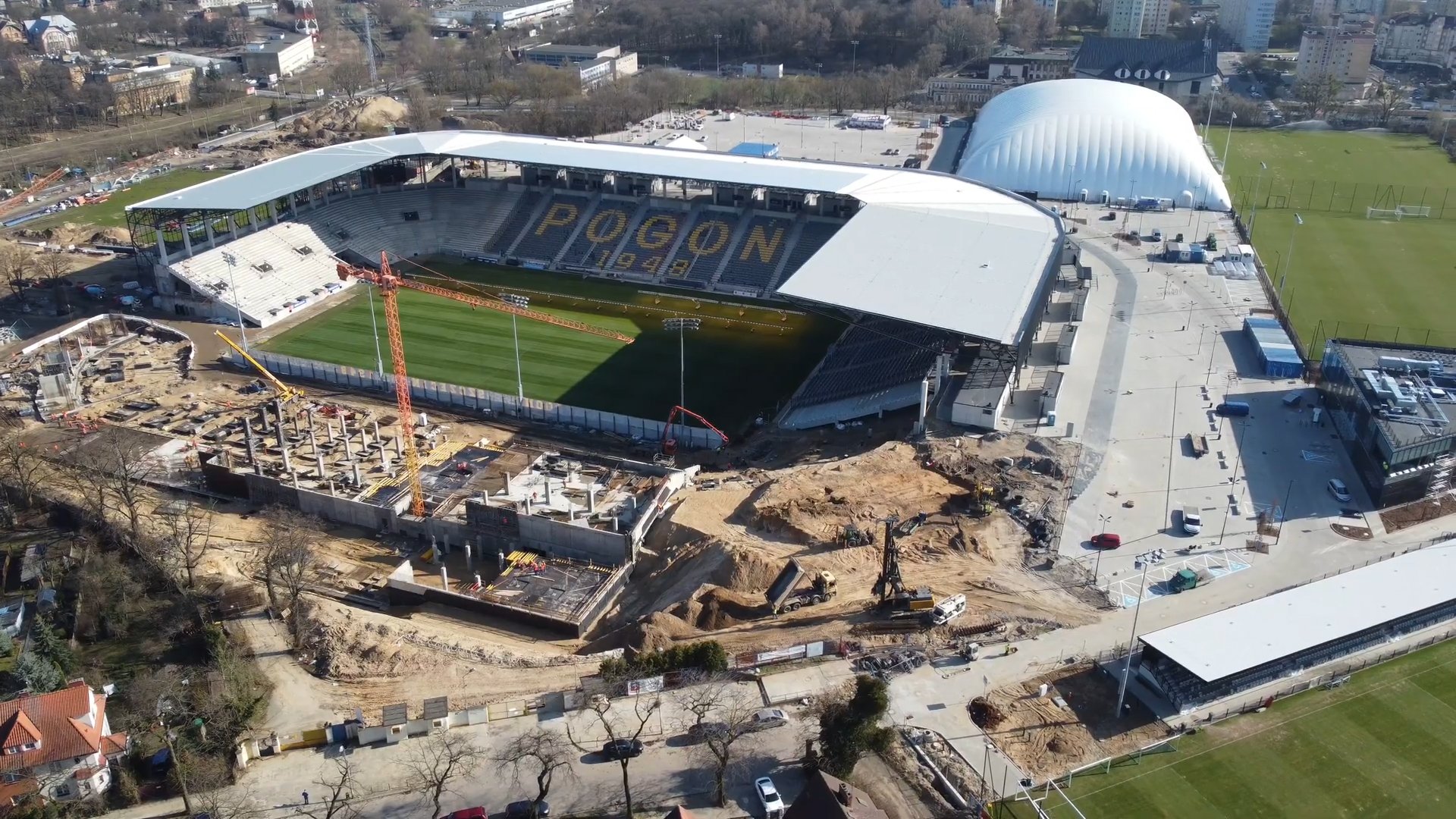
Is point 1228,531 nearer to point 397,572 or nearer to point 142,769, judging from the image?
point 397,572

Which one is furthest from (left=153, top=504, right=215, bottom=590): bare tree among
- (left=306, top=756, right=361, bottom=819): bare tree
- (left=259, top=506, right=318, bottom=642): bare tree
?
(left=306, top=756, right=361, bottom=819): bare tree

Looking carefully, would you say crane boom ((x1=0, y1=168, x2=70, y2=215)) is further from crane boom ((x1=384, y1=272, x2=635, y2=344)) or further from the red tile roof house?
the red tile roof house

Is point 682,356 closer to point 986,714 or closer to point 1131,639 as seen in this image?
point 1131,639

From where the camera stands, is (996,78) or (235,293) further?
(996,78)

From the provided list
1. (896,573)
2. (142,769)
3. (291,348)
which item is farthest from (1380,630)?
(291,348)

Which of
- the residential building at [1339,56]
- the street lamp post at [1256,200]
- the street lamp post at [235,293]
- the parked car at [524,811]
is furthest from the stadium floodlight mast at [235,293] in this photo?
the residential building at [1339,56]

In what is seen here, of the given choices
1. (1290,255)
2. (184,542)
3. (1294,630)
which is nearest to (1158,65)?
(1290,255)
